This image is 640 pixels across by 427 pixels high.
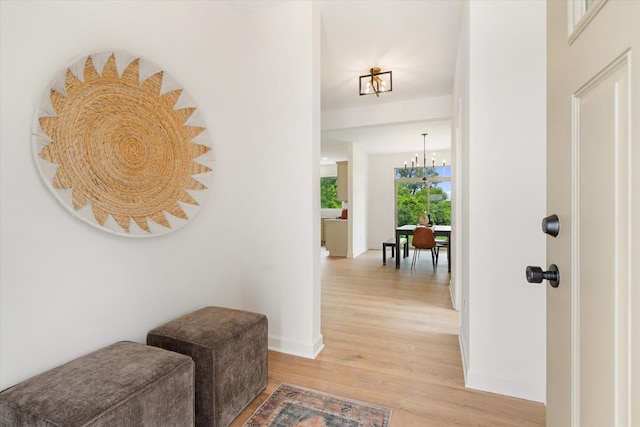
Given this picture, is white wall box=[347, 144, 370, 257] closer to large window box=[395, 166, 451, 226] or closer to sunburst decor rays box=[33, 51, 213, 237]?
large window box=[395, 166, 451, 226]

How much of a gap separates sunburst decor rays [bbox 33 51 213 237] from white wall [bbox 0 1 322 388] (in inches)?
2.3

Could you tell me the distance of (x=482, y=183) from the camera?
1.87m

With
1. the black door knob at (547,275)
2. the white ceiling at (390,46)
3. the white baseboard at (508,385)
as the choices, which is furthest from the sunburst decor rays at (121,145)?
the white baseboard at (508,385)

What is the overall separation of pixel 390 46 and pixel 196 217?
2440 mm

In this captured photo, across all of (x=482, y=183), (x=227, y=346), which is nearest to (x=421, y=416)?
(x=227, y=346)

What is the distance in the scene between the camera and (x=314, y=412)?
164cm

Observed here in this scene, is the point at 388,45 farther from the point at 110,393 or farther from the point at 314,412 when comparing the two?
the point at 110,393

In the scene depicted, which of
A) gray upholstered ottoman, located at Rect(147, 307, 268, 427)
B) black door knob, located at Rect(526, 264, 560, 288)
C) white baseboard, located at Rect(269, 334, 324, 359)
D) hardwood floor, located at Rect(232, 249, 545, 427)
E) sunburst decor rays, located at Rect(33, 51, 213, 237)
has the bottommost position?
hardwood floor, located at Rect(232, 249, 545, 427)

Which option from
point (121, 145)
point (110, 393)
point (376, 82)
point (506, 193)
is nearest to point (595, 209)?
point (506, 193)

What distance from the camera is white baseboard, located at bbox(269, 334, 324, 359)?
7.45ft

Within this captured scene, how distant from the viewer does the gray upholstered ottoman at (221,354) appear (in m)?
1.47

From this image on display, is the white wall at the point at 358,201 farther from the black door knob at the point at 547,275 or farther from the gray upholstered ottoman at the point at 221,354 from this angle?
the black door knob at the point at 547,275

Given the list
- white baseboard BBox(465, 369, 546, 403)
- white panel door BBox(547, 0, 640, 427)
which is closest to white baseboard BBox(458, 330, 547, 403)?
white baseboard BBox(465, 369, 546, 403)

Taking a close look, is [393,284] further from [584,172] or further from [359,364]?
[584,172]
